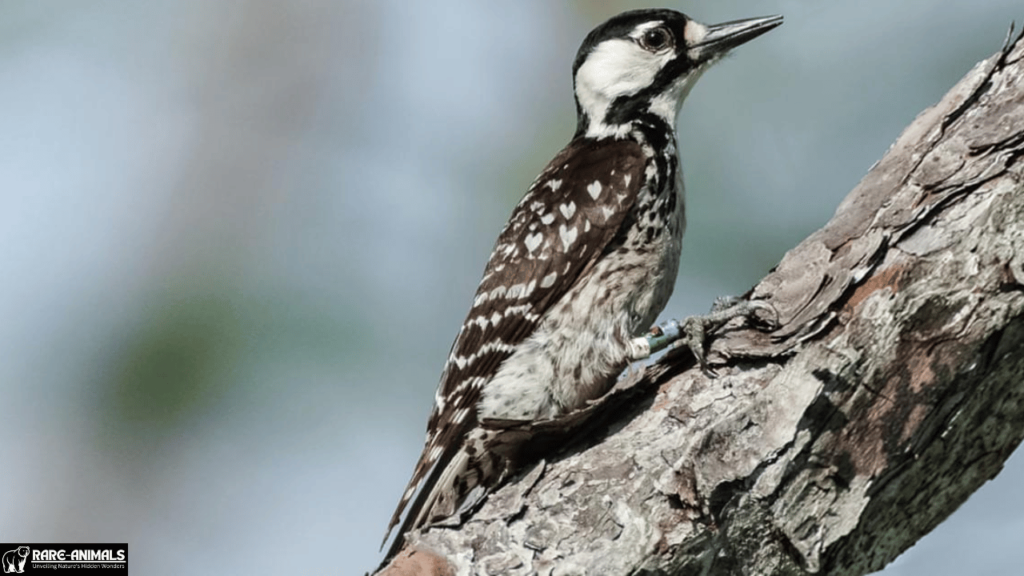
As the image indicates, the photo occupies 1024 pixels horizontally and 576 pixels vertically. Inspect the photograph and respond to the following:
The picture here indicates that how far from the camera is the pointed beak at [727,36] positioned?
4121mm

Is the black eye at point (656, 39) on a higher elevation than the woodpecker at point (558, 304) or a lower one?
higher

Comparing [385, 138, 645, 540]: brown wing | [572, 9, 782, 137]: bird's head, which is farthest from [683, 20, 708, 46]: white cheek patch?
[385, 138, 645, 540]: brown wing

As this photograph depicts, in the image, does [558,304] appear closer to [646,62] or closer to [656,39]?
[646,62]

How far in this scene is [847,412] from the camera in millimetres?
2467

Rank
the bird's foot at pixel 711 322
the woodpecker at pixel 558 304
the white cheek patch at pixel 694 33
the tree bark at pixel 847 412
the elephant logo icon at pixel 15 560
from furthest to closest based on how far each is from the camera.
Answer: the white cheek patch at pixel 694 33 < the elephant logo icon at pixel 15 560 < the woodpecker at pixel 558 304 < the bird's foot at pixel 711 322 < the tree bark at pixel 847 412

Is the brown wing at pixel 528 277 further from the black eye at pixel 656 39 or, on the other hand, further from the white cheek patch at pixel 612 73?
the black eye at pixel 656 39

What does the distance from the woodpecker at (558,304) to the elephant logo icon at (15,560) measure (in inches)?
67.2

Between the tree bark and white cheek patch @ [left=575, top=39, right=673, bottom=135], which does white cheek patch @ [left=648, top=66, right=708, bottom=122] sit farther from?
the tree bark

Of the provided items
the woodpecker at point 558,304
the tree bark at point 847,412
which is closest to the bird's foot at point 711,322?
the tree bark at point 847,412

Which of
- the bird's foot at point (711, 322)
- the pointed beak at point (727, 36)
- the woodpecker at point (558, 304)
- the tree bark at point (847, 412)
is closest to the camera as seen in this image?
the tree bark at point (847, 412)

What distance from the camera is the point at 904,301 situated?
96.0 inches

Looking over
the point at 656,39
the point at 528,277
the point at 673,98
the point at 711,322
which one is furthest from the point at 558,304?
the point at 656,39

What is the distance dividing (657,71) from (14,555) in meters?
3.23

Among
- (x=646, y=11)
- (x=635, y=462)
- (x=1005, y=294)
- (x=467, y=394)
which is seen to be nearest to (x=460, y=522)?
(x=635, y=462)
